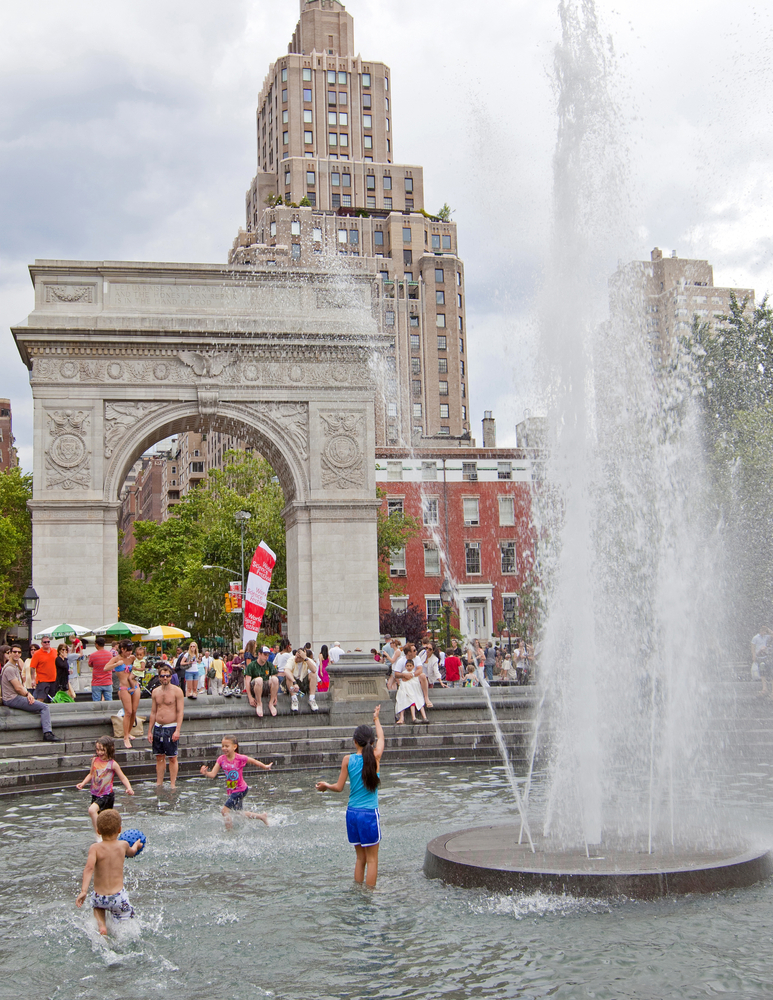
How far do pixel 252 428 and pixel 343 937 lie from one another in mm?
21591

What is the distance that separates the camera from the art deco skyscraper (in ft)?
274

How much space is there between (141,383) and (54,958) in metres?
21.4

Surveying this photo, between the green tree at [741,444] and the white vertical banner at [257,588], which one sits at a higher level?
the green tree at [741,444]

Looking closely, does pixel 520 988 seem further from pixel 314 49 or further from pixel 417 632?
pixel 314 49

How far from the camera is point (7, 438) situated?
97375 mm

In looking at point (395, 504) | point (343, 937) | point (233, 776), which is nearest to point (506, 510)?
point (395, 504)

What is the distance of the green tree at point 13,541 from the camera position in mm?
46906

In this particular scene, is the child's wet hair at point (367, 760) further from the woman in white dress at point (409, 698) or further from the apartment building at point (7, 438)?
the apartment building at point (7, 438)

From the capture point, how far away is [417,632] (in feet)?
149

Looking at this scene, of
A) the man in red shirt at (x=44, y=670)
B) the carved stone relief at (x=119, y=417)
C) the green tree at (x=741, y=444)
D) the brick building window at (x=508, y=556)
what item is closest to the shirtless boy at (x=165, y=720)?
the man in red shirt at (x=44, y=670)

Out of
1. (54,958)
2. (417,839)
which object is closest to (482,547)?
(417,839)

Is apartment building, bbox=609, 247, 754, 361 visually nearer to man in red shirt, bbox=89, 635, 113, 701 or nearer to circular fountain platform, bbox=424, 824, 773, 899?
circular fountain platform, bbox=424, 824, 773, 899

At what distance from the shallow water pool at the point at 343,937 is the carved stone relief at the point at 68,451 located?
17.7m

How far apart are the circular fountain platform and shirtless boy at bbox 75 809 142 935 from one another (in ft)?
7.36
